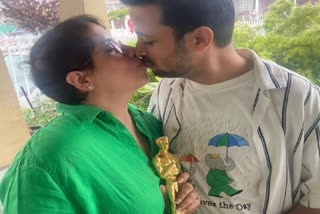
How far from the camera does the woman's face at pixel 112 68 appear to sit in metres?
0.95

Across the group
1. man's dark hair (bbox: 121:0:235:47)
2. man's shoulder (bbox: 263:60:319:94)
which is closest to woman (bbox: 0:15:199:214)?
man's dark hair (bbox: 121:0:235:47)

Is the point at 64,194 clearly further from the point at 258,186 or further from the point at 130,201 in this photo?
the point at 258,186

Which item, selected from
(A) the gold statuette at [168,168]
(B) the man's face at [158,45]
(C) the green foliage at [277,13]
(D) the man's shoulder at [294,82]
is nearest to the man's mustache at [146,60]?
(B) the man's face at [158,45]

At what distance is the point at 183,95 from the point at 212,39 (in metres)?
0.22

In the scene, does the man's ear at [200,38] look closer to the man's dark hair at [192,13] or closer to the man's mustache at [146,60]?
the man's dark hair at [192,13]

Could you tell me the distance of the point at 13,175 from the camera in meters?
0.80

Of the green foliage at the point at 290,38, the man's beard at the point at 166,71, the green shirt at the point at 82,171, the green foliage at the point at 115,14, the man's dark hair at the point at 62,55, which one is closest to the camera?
the green shirt at the point at 82,171

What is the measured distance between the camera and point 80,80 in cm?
93

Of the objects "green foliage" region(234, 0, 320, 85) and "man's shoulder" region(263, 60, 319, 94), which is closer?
"man's shoulder" region(263, 60, 319, 94)

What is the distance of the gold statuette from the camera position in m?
0.98

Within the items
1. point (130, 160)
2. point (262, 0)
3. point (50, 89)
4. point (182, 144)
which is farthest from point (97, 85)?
point (262, 0)

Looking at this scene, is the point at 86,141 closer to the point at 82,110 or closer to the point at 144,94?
the point at 82,110

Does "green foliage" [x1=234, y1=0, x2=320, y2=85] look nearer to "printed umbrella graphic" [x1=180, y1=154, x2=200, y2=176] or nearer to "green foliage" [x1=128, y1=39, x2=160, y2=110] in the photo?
"green foliage" [x1=128, y1=39, x2=160, y2=110]

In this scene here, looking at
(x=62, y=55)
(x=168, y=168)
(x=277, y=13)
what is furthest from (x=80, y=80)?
(x=277, y=13)
